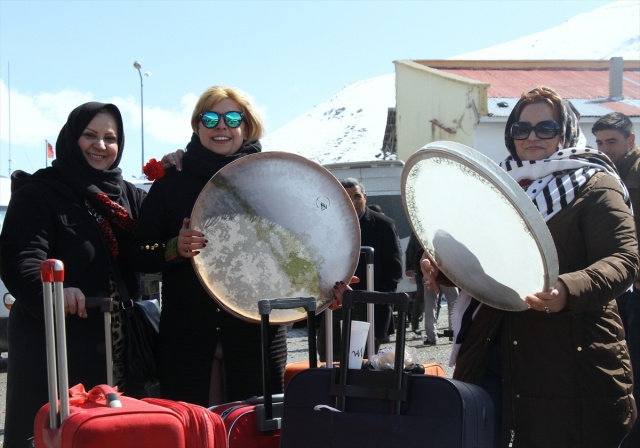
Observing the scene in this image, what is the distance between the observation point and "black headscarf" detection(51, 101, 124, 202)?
372 cm

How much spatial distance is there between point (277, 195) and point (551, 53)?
95.4m

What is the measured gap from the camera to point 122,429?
8.80 feet

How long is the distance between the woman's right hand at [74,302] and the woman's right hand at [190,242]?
405mm

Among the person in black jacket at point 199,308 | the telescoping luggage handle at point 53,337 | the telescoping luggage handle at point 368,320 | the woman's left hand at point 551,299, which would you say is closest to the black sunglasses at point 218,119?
the person in black jacket at point 199,308

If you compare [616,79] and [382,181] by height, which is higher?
[616,79]

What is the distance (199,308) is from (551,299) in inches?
59.4

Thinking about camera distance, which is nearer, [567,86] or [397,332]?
[397,332]

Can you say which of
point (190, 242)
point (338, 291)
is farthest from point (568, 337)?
point (190, 242)

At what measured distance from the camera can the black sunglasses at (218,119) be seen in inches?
146

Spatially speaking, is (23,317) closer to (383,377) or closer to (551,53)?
(383,377)

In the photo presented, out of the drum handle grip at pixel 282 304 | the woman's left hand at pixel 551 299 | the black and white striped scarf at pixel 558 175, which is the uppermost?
the black and white striped scarf at pixel 558 175

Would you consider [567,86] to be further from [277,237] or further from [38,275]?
[38,275]

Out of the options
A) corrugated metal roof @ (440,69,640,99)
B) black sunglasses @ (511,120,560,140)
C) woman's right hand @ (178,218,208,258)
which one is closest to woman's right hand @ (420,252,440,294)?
black sunglasses @ (511,120,560,140)

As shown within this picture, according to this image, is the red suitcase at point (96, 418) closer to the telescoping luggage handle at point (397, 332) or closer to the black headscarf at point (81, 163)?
the telescoping luggage handle at point (397, 332)
